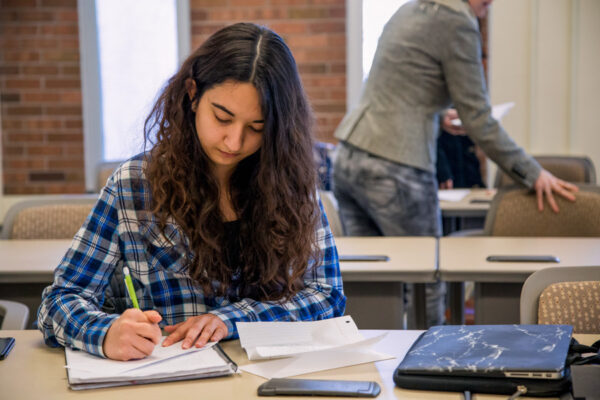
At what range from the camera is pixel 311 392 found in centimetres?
109

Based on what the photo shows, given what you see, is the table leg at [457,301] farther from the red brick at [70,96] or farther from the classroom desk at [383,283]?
the red brick at [70,96]

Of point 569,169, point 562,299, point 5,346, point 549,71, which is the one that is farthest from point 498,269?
point 549,71

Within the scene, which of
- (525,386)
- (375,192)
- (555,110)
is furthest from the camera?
(555,110)

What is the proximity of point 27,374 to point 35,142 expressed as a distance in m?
4.23

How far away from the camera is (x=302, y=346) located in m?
1.28

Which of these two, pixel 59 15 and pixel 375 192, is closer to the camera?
pixel 375 192

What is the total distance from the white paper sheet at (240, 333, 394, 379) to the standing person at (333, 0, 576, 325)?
1.38 meters

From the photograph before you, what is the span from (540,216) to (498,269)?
2.49 feet

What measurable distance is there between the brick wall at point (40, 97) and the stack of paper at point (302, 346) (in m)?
4.11

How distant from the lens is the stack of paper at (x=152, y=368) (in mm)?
1138

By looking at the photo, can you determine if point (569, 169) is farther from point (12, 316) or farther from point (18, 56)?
point (18, 56)

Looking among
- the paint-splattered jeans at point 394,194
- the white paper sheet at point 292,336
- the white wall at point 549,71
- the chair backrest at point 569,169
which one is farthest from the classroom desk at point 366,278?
the white wall at point 549,71

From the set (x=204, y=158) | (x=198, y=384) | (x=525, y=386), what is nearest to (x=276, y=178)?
(x=204, y=158)

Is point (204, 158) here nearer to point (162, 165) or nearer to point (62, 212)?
point (162, 165)
